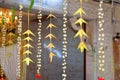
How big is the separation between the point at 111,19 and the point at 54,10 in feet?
5.93

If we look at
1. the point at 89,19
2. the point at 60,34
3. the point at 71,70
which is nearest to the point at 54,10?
the point at 89,19

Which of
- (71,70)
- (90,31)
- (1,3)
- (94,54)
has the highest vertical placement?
(1,3)

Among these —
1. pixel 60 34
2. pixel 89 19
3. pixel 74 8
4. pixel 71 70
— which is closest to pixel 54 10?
pixel 74 8

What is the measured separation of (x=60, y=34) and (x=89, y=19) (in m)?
1.10

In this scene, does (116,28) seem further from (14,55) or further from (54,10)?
(14,55)

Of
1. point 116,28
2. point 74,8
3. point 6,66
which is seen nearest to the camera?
point 74,8

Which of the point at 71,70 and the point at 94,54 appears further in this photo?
the point at 71,70

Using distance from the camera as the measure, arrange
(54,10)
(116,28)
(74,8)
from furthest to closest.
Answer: (116,28)
(74,8)
(54,10)

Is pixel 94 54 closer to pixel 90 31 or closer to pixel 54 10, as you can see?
pixel 90 31

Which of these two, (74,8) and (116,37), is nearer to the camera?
(74,8)

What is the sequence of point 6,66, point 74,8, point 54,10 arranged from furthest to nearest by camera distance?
point 6,66
point 74,8
point 54,10

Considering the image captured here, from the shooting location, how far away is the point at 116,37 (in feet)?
24.4

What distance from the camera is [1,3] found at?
5199 mm

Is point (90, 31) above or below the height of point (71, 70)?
above
